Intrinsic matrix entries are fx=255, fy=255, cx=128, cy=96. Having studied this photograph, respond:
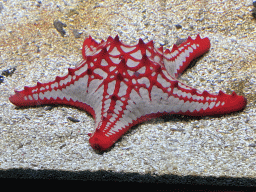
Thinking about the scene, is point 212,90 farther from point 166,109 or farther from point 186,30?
point 186,30

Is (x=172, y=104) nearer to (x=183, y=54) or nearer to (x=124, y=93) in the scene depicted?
(x=124, y=93)

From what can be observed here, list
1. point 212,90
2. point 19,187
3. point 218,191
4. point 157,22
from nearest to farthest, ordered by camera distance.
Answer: point 218,191
point 19,187
point 212,90
point 157,22

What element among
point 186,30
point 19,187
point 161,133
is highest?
point 186,30

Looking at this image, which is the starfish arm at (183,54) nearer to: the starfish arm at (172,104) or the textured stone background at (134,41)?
the textured stone background at (134,41)

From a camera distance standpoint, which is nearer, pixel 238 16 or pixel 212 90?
pixel 212 90

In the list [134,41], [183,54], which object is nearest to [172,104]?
[183,54]

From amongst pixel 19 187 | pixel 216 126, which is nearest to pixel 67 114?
pixel 19 187

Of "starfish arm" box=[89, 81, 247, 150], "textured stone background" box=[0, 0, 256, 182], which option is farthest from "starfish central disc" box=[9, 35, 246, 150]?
"textured stone background" box=[0, 0, 256, 182]
